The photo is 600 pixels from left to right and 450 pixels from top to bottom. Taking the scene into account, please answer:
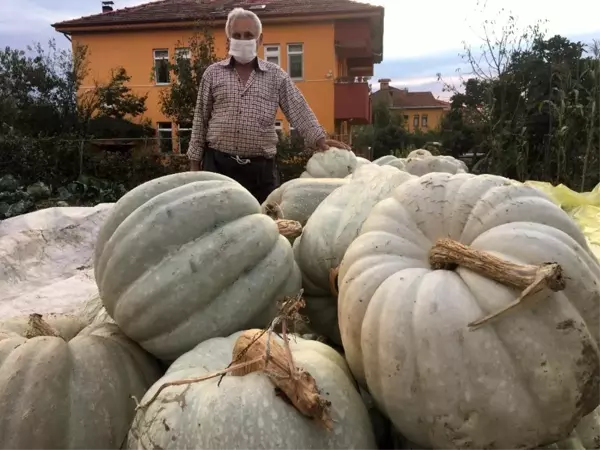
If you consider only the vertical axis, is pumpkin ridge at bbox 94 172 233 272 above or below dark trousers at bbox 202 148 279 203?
above

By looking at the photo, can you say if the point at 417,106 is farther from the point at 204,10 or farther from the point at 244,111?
the point at 244,111

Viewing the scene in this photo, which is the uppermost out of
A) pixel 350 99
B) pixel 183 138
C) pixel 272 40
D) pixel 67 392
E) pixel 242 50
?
pixel 272 40

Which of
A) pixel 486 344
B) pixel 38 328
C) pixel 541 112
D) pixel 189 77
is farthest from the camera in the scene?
pixel 189 77

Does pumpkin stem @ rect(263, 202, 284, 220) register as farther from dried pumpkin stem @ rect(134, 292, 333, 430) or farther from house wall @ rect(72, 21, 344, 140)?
house wall @ rect(72, 21, 344, 140)

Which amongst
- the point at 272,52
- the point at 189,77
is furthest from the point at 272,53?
the point at 189,77

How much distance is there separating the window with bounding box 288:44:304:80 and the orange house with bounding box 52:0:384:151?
0.03 metres

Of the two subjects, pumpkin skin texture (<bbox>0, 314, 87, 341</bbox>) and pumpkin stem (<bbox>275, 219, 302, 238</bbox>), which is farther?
pumpkin stem (<bbox>275, 219, 302, 238</bbox>)

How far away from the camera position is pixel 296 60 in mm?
21484

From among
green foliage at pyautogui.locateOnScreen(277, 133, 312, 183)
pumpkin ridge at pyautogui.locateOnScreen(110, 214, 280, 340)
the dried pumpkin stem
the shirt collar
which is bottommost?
green foliage at pyautogui.locateOnScreen(277, 133, 312, 183)

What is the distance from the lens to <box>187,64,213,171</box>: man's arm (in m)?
3.97

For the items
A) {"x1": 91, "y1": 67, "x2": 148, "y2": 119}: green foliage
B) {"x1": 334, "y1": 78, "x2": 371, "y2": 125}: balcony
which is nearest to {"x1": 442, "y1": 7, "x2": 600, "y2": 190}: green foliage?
{"x1": 334, "y1": 78, "x2": 371, "y2": 125}: balcony

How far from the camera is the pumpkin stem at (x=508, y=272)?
3.47 feet

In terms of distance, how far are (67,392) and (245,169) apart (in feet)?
9.14

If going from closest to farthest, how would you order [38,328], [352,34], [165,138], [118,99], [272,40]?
[38,328]
[165,138]
[118,99]
[352,34]
[272,40]
